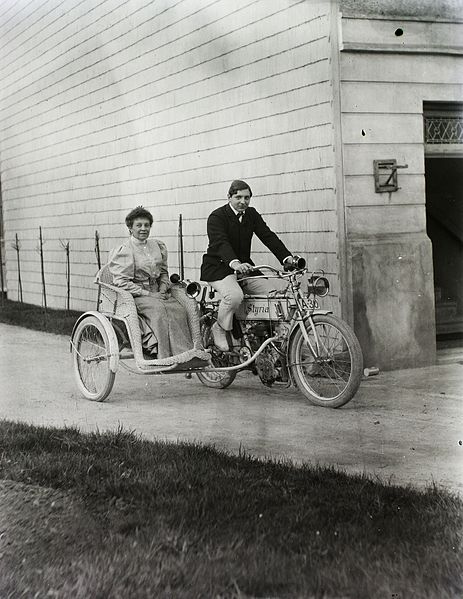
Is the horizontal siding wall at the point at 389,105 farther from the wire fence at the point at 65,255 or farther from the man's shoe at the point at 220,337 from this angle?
the wire fence at the point at 65,255

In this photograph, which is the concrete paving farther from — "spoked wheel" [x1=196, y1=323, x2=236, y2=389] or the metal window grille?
the metal window grille

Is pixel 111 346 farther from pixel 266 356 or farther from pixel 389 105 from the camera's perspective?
pixel 389 105

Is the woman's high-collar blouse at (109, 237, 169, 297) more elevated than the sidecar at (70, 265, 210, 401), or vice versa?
the woman's high-collar blouse at (109, 237, 169, 297)

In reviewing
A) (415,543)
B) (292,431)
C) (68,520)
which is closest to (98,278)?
(292,431)

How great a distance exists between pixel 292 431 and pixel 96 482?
5.12 ft

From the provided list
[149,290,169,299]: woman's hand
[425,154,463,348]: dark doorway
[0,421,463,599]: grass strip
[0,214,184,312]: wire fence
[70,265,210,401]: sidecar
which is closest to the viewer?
[0,421,463,599]: grass strip

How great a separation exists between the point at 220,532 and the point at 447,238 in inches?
286

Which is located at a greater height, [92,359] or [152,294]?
[152,294]

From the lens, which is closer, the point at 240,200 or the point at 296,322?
the point at 296,322

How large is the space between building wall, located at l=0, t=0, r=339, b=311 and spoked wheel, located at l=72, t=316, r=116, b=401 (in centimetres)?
206

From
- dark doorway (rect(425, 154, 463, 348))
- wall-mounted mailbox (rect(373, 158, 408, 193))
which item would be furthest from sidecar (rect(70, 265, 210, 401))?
dark doorway (rect(425, 154, 463, 348))

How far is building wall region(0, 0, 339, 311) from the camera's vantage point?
7.69 meters

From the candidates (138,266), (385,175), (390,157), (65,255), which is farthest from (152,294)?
(65,255)

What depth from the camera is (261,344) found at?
677 centimetres
